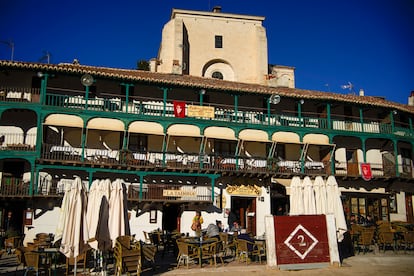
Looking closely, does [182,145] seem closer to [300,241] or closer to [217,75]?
[217,75]

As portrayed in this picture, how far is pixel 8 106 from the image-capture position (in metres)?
21.8

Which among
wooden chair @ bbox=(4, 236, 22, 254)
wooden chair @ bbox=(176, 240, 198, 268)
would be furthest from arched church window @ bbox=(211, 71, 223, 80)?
wooden chair @ bbox=(176, 240, 198, 268)

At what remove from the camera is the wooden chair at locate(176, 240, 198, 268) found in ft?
42.0

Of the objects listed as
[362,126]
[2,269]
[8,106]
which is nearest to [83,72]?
[8,106]

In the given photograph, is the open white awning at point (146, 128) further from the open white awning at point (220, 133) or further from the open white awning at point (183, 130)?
the open white awning at point (220, 133)

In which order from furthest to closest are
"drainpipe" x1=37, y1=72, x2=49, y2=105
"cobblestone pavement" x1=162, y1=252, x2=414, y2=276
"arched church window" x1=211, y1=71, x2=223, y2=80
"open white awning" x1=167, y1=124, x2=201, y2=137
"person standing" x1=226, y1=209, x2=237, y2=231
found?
"arched church window" x1=211, y1=71, x2=223, y2=80, "person standing" x1=226, y1=209, x2=237, y2=231, "open white awning" x1=167, y1=124, x2=201, y2=137, "drainpipe" x1=37, y1=72, x2=49, y2=105, "cobblestone pavement" x1=162, y1=252, x2=414, y2=276

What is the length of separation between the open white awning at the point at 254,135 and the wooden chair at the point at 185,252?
40.3 feet

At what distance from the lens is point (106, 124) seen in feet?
75.1

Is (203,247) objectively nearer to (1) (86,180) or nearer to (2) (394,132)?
(1) (86,180)

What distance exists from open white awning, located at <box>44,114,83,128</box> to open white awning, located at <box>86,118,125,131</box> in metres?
0.59

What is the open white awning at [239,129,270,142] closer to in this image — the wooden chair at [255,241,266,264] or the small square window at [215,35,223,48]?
the wooden chair at [255,241,266,264]

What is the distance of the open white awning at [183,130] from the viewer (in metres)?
23.9

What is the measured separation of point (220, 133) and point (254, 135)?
7.59 ft

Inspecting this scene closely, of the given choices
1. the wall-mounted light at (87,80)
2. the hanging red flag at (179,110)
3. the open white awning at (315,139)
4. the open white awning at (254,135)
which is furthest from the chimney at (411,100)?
the wall-mounted light at (87,80)
